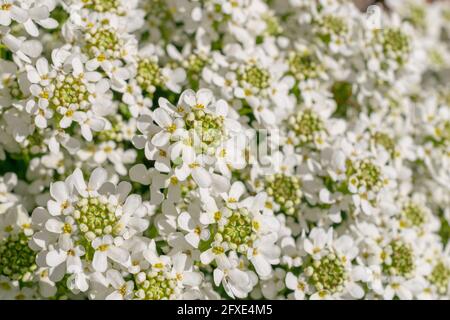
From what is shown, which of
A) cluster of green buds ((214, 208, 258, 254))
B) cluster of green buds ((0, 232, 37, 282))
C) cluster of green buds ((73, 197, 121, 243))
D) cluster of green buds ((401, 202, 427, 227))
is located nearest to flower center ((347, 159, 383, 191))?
cluster of green buds ((401, 202, 427, 227))

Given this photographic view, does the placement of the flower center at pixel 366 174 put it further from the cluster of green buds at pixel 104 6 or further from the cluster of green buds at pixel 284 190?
the cluster of green buds at pixel 104 6

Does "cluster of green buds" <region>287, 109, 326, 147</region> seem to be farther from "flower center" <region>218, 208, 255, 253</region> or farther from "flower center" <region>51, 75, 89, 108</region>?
"flower center" <region>51, 75, 89, 108</region>

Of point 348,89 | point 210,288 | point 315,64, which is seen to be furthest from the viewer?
point 348,89

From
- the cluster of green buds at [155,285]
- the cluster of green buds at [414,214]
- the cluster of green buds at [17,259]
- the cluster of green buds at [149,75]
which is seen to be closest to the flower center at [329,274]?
the cluster of green buds at [414,214]

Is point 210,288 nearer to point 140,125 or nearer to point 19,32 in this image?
point 140,125

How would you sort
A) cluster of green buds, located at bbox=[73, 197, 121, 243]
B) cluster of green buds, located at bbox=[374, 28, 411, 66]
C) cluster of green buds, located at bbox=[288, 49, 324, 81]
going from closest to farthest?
cluster of green buds, located at bbox=[73, 197, 121, 243] < cluster of green buds, located at bbox=[288, 49, 324, 81] < cluster of green buds, located at bbox=[374, 28, 411, 66]

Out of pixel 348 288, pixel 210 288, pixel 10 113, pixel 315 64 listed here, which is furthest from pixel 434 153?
pixel 10 113
